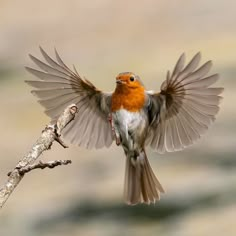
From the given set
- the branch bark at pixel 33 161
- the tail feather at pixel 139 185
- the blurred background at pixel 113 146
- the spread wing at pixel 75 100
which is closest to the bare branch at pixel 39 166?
the branch bark at pixel 33 161

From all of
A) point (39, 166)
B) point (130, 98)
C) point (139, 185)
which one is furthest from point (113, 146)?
point (39, 166)

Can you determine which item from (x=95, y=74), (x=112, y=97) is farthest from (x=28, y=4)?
(x=112, y=97)

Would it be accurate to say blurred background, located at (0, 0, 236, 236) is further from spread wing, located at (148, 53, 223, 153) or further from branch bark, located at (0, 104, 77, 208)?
branch bark, located at (0, 104, 77, 208)

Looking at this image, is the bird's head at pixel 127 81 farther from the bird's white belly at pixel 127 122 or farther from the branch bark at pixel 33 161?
the branch bark at pixel 33 161

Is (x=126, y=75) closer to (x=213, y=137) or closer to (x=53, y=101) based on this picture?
(x=53, y=101)

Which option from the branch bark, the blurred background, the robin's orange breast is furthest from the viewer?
the blurred background

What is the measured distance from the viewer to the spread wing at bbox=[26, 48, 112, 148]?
3.44 m

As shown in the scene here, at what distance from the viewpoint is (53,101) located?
3.44 metres

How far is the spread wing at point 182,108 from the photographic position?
11.3ft

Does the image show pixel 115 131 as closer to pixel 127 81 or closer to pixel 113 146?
pixel 127 81

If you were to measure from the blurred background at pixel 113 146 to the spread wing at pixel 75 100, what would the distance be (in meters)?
2.38

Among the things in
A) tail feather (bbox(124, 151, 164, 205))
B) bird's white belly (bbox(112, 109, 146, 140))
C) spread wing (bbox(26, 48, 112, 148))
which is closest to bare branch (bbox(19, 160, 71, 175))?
spread wing (bbox(26, 48, 112, 148))

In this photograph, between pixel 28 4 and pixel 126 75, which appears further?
pixel 28 4

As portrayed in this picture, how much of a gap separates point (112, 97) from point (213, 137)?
3151 millimetres
